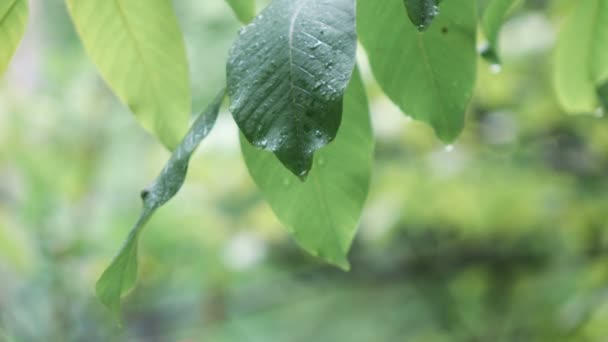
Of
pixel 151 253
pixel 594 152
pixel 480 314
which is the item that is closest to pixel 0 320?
pixel 151 253

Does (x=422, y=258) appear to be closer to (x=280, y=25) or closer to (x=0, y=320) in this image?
(x=0, y=320)

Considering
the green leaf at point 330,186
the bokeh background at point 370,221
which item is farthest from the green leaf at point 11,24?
the bokeh background at point 370,221

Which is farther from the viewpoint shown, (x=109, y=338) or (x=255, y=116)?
(x=109, y=338)

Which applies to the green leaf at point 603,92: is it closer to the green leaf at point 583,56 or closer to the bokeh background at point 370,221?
the green leaf at point 583,56

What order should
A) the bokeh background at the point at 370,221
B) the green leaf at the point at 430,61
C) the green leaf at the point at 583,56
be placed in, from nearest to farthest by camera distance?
the green leaf at the point at 430,61 < the green leaf at the point at 583,56 < the bokeh background at the point at 370,221

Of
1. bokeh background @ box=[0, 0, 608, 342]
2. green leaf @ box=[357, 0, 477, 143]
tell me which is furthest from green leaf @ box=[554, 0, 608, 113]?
bokeh background @ box=[0, 0, 608, 342]

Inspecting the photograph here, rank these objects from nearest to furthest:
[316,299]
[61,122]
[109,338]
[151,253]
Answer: [151,253], [109,338], [61,122], [316,299]

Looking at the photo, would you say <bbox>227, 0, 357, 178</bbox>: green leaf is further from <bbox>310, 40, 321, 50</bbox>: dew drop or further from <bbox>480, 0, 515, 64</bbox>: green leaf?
<bbox>480, 0, 515, 64</bbox>: green leaf
